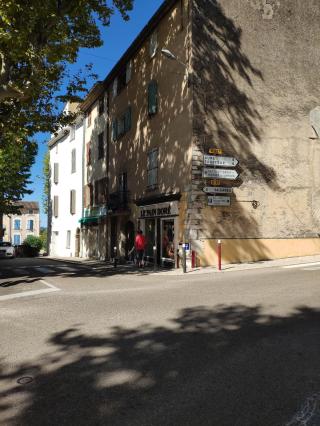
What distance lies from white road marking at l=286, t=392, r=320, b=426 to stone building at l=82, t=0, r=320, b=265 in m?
12.3

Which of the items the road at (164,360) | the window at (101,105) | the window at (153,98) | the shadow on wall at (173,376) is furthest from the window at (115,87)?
the shadow on wall at (173,376)

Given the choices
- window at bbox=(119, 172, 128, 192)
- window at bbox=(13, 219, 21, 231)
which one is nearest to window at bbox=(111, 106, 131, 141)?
window at bbox=(119, 172, 128, 192)

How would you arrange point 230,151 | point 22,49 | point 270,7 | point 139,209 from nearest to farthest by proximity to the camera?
point 22,49
point 230,151
point 270,7
point 139,209

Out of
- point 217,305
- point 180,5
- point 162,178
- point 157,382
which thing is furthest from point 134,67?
point 157,382

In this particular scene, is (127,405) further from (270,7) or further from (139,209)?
(270,7)

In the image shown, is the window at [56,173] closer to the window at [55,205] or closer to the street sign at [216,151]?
the window at [55,205]

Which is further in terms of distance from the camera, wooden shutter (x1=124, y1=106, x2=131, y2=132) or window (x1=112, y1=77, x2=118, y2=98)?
window (x1=112, y1=77, x2=118, y2=98)

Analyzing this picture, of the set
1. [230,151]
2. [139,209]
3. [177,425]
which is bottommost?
[177,425]

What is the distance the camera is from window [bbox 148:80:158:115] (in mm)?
19266

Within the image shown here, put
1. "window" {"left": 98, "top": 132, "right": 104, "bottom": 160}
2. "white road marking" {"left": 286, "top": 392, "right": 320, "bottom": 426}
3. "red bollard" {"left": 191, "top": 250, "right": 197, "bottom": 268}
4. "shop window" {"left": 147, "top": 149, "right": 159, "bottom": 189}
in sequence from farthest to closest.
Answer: "window" {"left": 98, "top": 132, "right": 104, "bottom": 160}, "shop window" {"left": 147, "top": 149, "right": 159, "bottom": 189}, "red bollard" {"left": 191, "top": 250, "right": 197, "bottom": 268}, "white road marking" {"left": 286, "top": 392, "right": 320, "bottom": 426}

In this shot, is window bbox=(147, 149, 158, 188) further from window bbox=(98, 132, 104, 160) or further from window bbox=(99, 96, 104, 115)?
window bbox=(99, 96, 104, 115)

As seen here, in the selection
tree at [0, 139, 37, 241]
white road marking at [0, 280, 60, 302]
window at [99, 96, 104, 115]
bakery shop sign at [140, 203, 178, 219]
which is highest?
window at [99, 96, 104, 115]

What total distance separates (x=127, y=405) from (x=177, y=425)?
563mm

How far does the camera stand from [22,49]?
461 inches
